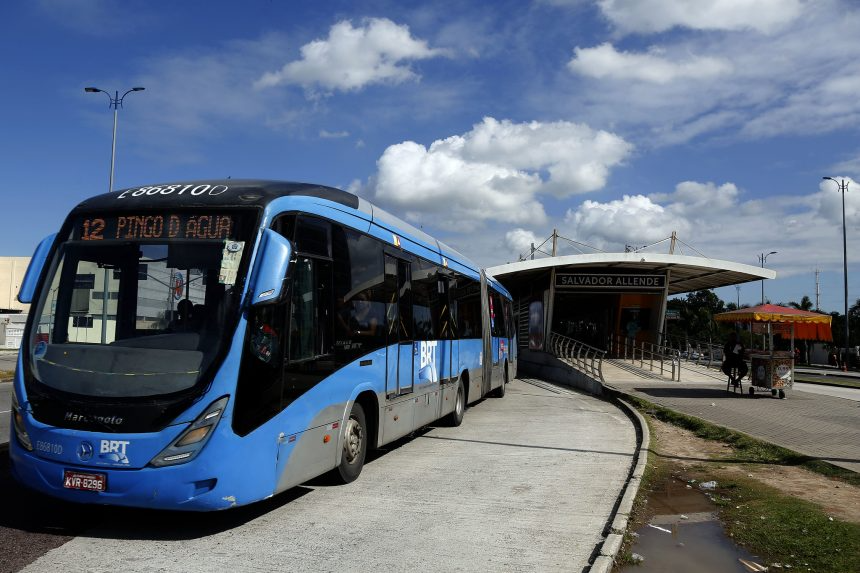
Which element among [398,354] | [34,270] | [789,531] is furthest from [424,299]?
[789,531]

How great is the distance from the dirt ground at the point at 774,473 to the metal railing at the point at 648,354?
12682mm

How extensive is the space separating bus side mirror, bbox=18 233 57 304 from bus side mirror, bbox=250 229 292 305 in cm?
214

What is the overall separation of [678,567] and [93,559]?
4.33 metres

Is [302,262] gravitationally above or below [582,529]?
above

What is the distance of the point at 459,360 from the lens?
42.6ft

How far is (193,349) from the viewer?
566 cm

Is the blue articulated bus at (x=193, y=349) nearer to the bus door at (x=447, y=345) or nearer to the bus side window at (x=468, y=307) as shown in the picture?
the bus door at (x=447, y=345)

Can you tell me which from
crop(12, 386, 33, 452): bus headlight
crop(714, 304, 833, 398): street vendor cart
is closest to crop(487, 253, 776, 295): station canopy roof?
crop(714, 304, 833, 398): street vendor cart

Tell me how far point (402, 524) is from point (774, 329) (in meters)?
18.6

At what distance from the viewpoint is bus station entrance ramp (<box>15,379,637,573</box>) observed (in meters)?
5.23

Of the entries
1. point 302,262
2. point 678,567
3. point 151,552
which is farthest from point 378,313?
point 678,567

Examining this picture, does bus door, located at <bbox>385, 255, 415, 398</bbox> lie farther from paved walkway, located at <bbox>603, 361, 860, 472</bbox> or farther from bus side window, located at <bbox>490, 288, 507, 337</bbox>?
bus side window, located at <bbox>490, 288, 507, 337</bbox>

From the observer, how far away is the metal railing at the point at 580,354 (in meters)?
23.8

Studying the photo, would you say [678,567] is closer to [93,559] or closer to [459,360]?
[93,559]
